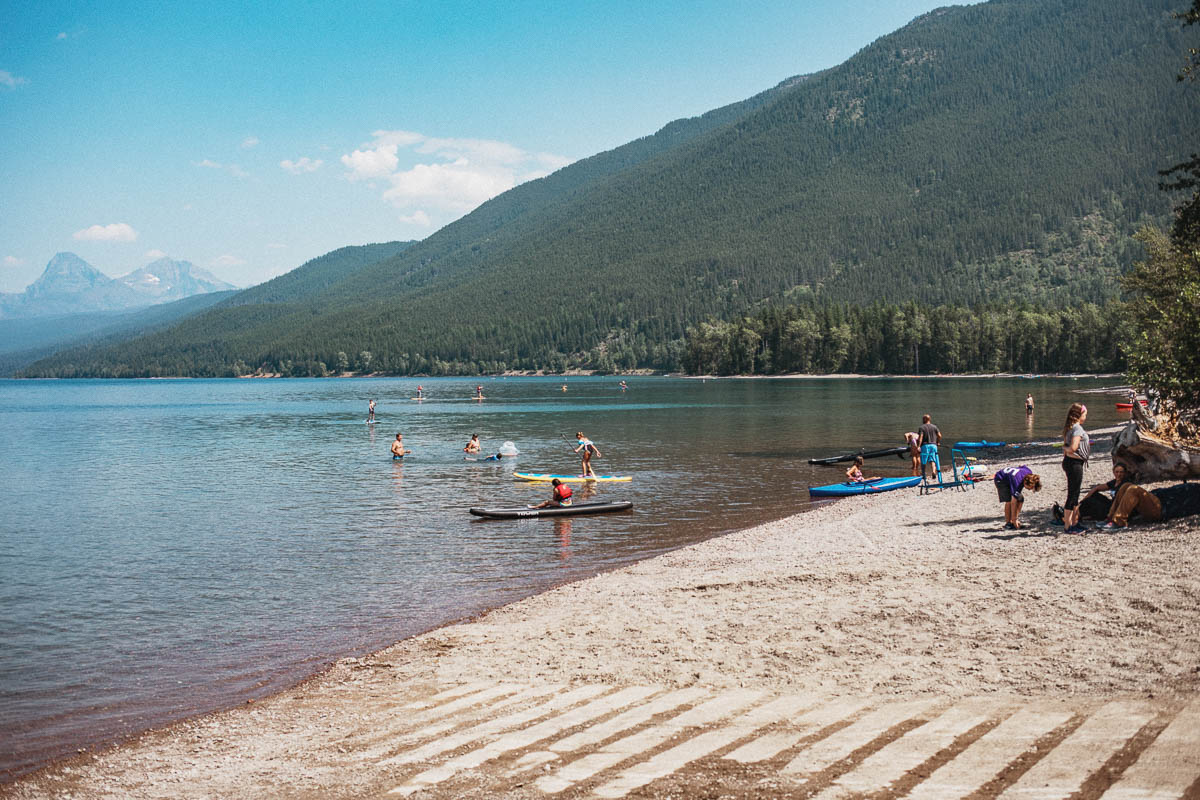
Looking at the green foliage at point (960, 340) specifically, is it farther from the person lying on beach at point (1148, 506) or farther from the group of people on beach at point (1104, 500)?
the person lying on beach at point (1148, 506)

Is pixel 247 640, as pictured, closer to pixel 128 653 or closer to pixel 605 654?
pixel 128 653

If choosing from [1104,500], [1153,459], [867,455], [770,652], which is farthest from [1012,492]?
[867,455]

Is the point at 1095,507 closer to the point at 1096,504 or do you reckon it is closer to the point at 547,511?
the point at 1096,504

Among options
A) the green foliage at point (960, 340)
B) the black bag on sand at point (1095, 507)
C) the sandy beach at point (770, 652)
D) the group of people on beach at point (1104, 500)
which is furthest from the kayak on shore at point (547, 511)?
the green foliage at point (960, 340)

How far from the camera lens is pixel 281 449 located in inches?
2456

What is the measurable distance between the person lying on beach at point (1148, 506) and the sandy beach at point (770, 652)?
0.47 metres

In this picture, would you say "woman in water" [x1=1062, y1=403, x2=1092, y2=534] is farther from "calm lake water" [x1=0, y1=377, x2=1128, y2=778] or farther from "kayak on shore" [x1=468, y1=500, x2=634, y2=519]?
"kayak on shore" [x1=468, y1=500, x2=634, y2=519]

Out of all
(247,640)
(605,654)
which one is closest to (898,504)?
(605,654)

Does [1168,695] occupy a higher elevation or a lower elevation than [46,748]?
higher

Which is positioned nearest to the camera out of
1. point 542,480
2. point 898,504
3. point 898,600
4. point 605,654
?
point 605,654

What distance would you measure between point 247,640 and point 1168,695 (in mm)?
14510

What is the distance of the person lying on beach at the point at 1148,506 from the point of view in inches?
722

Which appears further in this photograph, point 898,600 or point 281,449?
point 281,449

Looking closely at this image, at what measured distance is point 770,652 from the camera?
12281 mm
